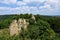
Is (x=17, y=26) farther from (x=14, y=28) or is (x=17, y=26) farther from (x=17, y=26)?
(x=14, y=28)

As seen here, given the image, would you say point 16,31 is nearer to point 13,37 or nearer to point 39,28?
point 13,37

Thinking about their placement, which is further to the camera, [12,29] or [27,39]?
[12,29]

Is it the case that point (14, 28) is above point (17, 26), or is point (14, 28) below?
below

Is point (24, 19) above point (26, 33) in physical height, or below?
above

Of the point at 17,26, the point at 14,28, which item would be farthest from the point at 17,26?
the point at 14,28

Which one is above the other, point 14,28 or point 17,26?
point 17,26

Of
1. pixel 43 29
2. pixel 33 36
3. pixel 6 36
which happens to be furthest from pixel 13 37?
pixel 43 29
